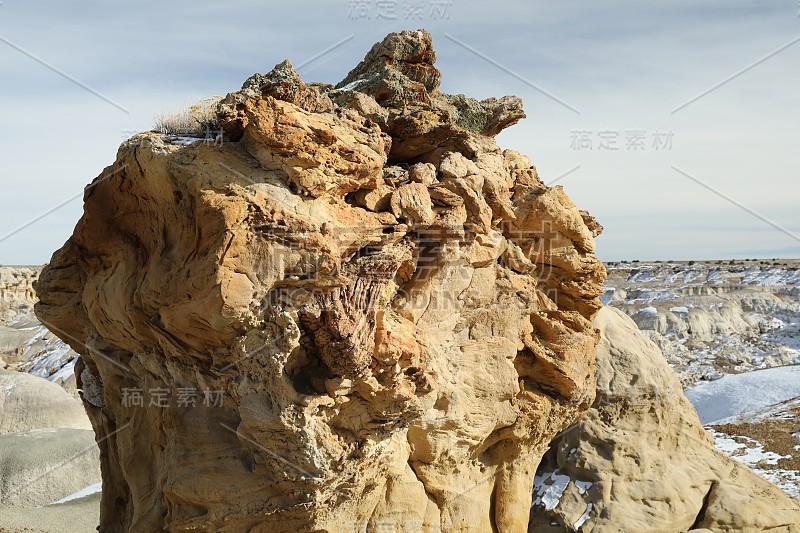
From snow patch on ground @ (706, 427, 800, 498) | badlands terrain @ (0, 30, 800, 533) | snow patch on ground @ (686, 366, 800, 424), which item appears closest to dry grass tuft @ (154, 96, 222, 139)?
badlands terrain @ (0, 30, 800, 533)

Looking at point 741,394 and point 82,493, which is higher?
point 741,394

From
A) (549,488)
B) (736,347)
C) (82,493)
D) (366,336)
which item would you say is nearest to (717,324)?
(736,347)

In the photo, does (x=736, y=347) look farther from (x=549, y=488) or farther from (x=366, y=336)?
(x=366, y=336)

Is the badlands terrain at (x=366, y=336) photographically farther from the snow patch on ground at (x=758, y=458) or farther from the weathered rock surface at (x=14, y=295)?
the weathered rock surface at (x=14, y=295)

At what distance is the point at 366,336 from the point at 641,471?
500cm

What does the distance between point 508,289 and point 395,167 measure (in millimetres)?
1582

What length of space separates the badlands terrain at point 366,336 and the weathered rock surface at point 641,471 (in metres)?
0.03

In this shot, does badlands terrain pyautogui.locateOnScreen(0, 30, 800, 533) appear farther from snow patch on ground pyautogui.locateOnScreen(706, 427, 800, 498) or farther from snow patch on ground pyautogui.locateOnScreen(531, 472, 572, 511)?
snow patch on ground pyautogui.locateOnScreen(706, 427, 800, 498)

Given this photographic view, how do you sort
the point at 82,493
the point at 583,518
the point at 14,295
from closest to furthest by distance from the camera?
the point at 583,518
the point at 82,493
the point at 14,295

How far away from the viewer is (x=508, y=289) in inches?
288

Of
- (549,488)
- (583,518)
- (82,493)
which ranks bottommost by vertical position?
(82,493)

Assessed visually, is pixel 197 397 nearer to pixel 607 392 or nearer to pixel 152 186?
pixel 152 186

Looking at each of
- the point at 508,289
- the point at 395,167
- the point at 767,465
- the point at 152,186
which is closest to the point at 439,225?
the point at 395,167

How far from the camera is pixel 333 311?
17.4 feet
